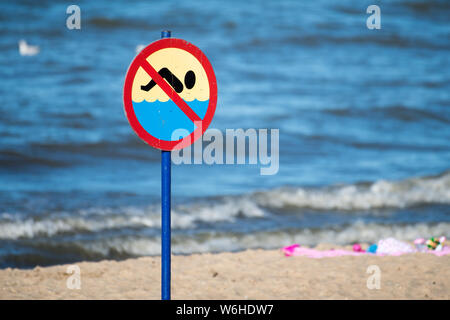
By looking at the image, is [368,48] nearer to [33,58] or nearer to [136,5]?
[136,5]

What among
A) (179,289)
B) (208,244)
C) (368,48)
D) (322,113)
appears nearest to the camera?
(179,289)

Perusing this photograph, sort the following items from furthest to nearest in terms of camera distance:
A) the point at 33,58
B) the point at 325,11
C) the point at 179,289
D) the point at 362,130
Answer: the point at 325,11
the point at 33,58
the point at 362,130
the point at 179,289

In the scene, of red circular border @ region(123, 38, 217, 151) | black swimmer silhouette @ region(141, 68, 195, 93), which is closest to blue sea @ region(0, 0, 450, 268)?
red circular border @ region(123, 38, 217, 151)

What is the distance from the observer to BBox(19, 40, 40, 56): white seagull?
1816 centimetres

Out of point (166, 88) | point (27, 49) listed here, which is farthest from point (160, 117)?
point (27, 49)

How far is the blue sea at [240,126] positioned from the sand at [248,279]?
3.60 ft

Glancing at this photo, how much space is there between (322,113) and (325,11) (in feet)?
30.5

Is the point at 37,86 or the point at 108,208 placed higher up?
the point at 37,86

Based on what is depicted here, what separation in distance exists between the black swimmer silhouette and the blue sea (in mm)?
3958

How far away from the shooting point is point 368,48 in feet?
69.4

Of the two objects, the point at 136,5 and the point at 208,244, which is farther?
the point at 136,5

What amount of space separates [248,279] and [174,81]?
2669mm

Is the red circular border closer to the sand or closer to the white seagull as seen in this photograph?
the sand
